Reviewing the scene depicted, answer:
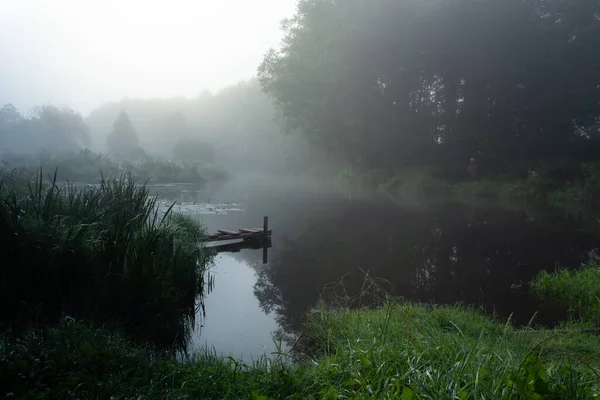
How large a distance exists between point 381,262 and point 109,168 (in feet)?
82.6

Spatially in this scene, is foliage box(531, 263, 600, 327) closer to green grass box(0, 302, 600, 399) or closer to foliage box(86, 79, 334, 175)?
green grass box(0, 302, 600, 399)

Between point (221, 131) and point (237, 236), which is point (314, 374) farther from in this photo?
point (221, 131)

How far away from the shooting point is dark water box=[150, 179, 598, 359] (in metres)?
6.59

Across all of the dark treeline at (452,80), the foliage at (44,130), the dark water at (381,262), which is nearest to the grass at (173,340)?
the dark water at (381,262)

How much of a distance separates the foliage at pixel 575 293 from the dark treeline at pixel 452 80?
20459mm

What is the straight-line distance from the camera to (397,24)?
27406 mm

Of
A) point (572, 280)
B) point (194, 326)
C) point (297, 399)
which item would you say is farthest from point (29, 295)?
point (572, 280)

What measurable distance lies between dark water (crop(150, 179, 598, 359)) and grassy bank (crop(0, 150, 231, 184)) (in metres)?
6.56

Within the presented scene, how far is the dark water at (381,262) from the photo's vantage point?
21.6ft

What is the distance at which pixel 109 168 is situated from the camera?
3053 centimetres

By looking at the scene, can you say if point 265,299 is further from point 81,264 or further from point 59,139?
point 59,139

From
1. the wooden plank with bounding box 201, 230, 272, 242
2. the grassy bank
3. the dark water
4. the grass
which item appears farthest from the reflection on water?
the grassy bank

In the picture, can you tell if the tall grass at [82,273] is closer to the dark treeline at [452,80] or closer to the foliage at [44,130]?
the dark treeline at [452,80]

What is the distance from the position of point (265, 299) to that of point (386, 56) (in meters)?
23.8
